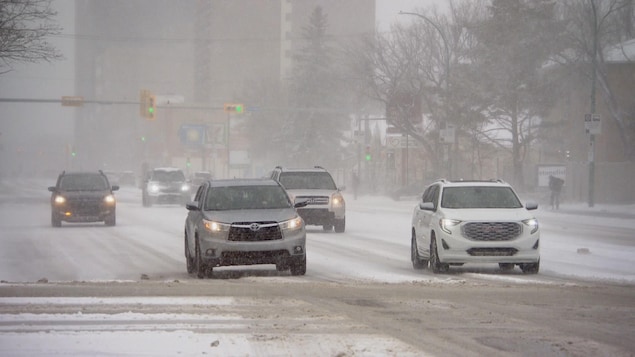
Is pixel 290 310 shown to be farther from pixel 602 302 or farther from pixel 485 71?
pixel 485 71

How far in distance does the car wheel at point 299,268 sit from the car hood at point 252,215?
783 mm

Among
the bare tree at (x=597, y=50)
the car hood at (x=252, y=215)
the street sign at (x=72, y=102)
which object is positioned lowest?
the car hood at (x=252, y=215)

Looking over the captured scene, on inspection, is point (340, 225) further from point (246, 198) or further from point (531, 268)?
point (531, 268)

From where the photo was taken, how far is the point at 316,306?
14.2 metres

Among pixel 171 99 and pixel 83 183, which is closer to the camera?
pixel 83 183

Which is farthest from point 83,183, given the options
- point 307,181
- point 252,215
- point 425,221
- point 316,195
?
point 252,215

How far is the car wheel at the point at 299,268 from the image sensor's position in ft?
62.5

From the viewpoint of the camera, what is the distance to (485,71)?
70.6 meters

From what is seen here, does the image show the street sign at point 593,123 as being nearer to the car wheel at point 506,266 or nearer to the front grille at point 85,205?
the front grille at point 85,205

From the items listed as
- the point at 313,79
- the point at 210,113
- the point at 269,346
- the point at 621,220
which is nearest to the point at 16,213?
the point at 621,220

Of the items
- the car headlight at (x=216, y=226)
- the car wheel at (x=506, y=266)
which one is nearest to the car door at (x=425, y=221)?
the car wheel at (x=506, y=266)

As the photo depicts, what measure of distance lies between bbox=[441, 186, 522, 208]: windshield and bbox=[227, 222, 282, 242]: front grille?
11.4 feet

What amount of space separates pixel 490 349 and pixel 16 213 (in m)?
41.2

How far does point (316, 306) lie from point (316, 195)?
19001 mm
